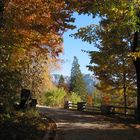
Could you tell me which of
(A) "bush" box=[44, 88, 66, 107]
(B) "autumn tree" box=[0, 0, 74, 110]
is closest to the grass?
(B) "autumn tree" box=[0, 0, 74, 110]

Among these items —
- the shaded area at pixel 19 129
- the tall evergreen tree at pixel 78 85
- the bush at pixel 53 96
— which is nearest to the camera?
the shaded area at pixel 19 129

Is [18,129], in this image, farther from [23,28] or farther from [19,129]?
[23,28]

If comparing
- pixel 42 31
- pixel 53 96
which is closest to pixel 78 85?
pixel 53 96

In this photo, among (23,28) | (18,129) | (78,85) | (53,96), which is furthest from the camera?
(78,85)

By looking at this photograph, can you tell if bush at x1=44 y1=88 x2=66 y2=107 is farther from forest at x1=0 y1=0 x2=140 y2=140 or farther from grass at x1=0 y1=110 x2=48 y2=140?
grass at x1=0 y1=110 x2=48 y2=140

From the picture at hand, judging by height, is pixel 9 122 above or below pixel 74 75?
below

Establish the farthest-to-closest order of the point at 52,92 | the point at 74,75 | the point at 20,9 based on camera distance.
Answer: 1. the point at 74,75
2. the point at 52,92
3. the point at 20,9

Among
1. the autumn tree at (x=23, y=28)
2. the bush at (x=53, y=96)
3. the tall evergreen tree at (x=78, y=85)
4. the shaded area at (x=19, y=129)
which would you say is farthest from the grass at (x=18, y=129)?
the tall evergreen tree at (x=78, y=85)

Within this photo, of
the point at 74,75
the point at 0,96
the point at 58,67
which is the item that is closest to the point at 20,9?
the point at 0,96

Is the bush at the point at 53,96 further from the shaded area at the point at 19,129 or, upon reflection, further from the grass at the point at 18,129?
the shaded area at the point at 19,129

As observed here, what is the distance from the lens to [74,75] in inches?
5468

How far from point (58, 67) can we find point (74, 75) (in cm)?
8135

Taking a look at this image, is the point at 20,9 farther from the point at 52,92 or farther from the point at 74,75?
the point at 74,75

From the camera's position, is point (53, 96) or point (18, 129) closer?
point (18, 129)
